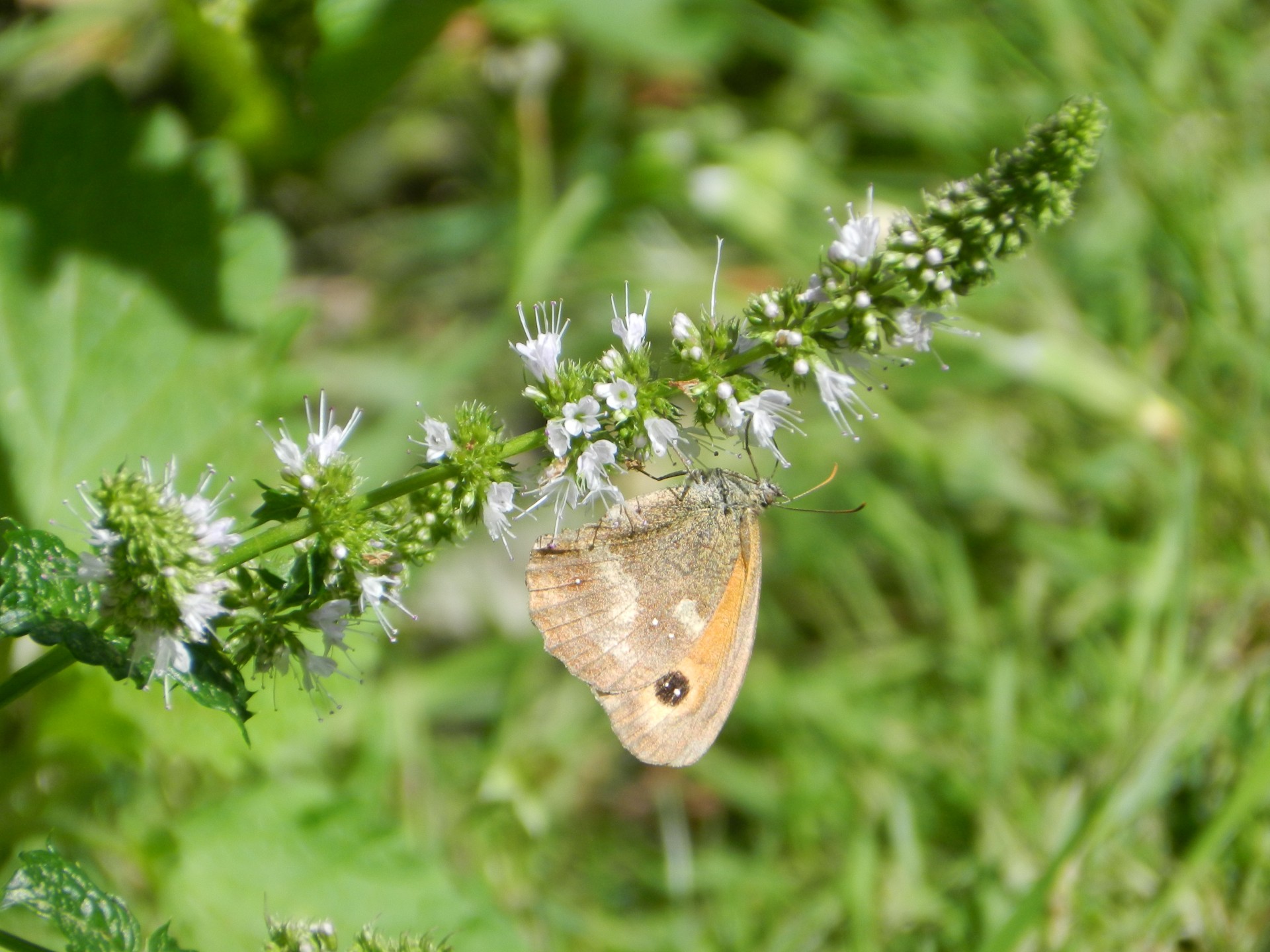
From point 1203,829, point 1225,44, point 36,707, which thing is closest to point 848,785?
point 1203,829

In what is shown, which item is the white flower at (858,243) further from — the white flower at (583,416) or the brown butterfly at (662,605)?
the brown butterfly at (662,605)

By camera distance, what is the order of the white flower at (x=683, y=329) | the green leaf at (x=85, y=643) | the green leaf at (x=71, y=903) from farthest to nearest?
1. the white flower at (x=683, y=329)
2. the green leaf at (x=71, y=903)
3. the green leaf at (x=85, y=643)

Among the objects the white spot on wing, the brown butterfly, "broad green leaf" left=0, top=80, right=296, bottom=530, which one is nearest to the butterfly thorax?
the brown butterfly

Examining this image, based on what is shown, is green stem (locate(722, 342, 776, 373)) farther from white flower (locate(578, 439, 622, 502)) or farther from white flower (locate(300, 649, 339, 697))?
white flower (locate(300, 649, 339, 697))

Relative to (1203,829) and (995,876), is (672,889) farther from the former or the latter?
(1203,829)

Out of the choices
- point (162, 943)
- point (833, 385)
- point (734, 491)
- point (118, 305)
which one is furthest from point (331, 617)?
point (118, 305)

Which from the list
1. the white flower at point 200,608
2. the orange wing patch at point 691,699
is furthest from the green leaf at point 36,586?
the orange wing patch at point 691,699
